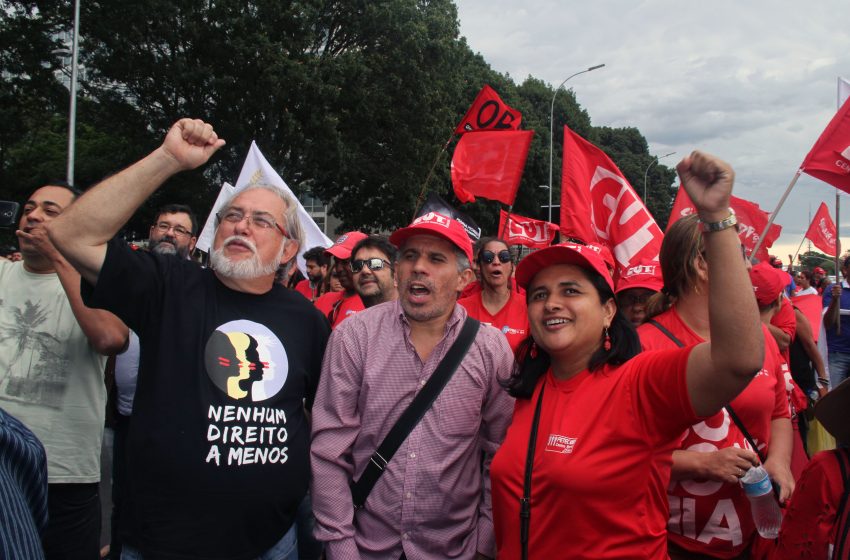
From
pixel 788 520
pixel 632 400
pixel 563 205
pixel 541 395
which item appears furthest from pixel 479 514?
pixel 563 205

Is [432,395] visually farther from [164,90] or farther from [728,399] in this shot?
[164,90]

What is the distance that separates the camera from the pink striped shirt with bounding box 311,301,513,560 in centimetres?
237

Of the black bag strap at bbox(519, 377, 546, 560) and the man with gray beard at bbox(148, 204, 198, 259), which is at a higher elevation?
the man with gray beard at bbox(148, 204, 198, 259)

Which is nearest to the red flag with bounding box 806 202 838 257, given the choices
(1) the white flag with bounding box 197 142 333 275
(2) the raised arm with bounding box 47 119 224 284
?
(1) the white flag with bounding box 197 142 333 275

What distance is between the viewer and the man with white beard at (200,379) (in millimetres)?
2148

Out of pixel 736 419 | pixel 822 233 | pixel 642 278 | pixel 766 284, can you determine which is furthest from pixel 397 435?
pixel 822 233

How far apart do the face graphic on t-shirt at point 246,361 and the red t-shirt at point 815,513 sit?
174cm

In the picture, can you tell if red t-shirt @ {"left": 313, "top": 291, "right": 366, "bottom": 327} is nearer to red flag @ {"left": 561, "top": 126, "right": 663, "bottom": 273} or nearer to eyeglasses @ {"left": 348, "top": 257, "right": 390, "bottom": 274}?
eyeglasses @ {"left": 348, "top": 257, "right": 390, "bottom": 274}

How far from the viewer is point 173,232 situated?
4465 millimetres

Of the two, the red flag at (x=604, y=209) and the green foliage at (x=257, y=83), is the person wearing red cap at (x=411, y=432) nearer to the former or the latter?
the red flag at (x=604, y=209)

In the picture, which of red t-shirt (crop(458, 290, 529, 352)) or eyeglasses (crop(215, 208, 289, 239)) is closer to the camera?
eyeglasses (crop(215, 208, 289, 239))

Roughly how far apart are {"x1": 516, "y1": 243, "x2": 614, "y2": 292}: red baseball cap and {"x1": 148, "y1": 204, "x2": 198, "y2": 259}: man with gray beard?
2.90m

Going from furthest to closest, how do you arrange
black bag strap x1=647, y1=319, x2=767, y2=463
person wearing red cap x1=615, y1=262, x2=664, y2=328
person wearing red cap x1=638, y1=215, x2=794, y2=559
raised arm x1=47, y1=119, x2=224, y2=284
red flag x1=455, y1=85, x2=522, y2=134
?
red flag x1=455, y1=85, x2=522, y2=134 → person wearing red cap x1=615, y1=262, x2=664, y2=328 → black bag strap x1=647, y1=319, x2=767, y2=463 → person wearing red cap x1=638, y1=215, x2=794, y2=559 → raised arm x1=47, y1=119, x2=224, y2=284

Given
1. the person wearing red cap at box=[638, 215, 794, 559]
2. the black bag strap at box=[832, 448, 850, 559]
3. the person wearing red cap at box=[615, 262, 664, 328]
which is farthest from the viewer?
the person wearing red cap at box=[615, 262, 664, 328]
